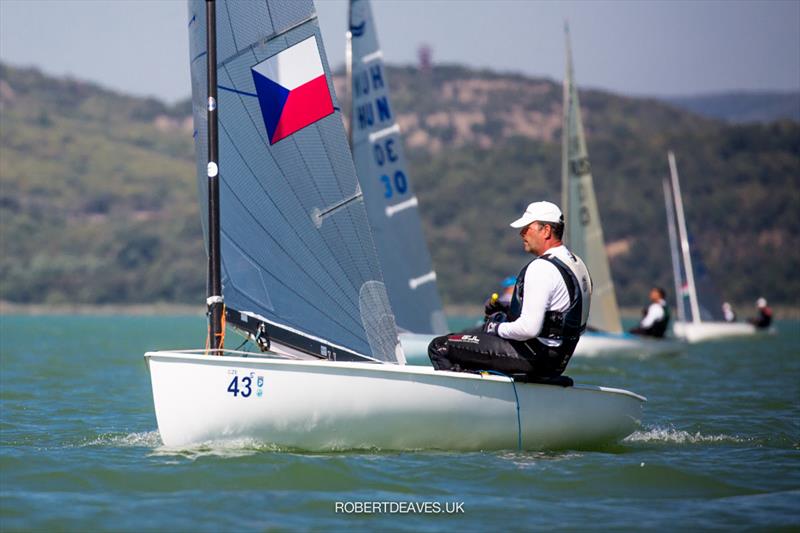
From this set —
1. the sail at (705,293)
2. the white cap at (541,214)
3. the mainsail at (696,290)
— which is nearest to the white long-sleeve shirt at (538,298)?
the white cap at (541,214)

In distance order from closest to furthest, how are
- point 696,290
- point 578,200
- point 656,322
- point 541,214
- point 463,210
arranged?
1. point 541,214
2. point 656,322
3. point 578,200
4. point 696,290
5. point 463,210

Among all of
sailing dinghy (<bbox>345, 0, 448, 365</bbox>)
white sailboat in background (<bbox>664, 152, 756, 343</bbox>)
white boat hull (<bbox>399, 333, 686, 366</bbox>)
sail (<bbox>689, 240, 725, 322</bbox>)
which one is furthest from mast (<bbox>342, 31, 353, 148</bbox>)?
sail (<bbox>689, 240, 725, 322</bbox>)

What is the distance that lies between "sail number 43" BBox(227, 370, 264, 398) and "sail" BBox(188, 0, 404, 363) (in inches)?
36.9

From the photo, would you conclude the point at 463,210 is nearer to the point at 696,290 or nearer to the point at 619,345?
the point at 696,290

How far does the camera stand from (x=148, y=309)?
314 ft

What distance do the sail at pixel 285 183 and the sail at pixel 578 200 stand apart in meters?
15.2

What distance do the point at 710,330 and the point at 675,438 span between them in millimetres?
27661

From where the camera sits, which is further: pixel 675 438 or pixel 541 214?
pixel 675 438

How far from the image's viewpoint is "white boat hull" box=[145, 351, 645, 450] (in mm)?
7883

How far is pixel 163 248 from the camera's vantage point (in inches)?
3994

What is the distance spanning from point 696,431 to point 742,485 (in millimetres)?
2750

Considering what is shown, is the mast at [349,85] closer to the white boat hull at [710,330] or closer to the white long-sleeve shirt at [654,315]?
the white long-sleeve shirt at [654,315]

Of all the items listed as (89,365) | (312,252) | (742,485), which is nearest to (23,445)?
(312,252)

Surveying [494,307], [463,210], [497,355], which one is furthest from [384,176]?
[463,210]
